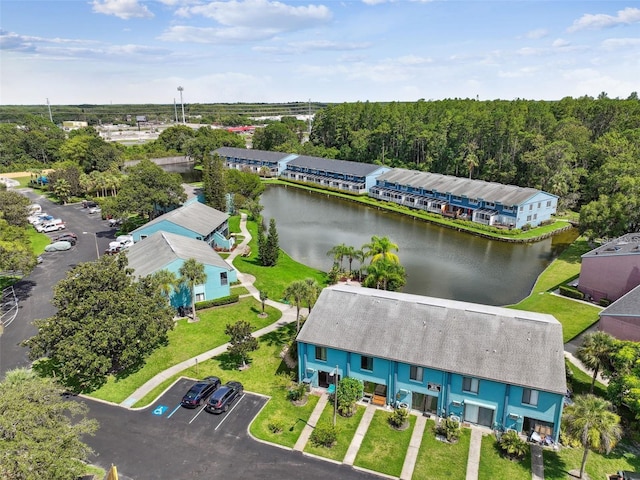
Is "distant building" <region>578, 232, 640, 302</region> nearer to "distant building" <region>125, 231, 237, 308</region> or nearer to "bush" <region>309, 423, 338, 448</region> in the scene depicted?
"bush" <region>309, 423, 338, 448</region>

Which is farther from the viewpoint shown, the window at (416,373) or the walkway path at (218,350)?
the walkway path at (218,350)

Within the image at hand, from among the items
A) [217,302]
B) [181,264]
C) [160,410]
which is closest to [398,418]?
[160,410]

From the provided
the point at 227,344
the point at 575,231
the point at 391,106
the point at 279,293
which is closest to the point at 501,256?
the point at 575,231

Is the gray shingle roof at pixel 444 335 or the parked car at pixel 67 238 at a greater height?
the gray shingle roof at pixel 444 335

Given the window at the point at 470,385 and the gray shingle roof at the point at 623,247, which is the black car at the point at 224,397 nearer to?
the window at the point at 470,385

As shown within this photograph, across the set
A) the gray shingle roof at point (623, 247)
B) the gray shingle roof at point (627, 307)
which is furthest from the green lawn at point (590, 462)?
the gray shingle roof at point (623, 247)

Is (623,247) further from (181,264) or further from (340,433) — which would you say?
(181,264)

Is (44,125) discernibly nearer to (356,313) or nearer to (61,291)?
→ (61,291)

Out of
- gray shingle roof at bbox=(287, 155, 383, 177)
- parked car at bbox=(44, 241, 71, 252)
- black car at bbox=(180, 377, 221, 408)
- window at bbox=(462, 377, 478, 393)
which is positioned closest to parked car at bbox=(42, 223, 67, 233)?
parked car at bbox=(44, 241, 71, 252)
